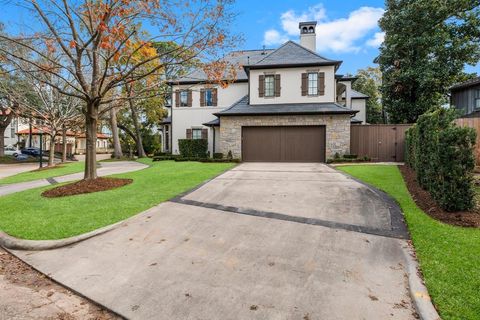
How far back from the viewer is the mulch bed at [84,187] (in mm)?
8461

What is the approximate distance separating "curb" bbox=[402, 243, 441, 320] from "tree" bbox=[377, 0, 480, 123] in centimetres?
2086

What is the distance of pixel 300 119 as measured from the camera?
17.2 m

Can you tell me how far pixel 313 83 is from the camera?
59.9ft

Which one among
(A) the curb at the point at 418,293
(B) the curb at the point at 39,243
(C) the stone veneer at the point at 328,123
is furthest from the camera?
(C) the stone veneer at the point at 328,123

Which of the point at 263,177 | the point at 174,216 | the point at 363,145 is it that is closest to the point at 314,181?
the point at 263,177

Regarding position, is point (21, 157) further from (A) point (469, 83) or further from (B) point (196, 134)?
(A) point (469, 83)

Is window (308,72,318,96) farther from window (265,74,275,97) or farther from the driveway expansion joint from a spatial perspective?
the driveway expansion joint

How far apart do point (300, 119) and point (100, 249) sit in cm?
1435

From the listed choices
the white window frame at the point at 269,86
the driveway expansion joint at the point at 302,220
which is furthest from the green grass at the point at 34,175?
the white window frame at the point at 269,86

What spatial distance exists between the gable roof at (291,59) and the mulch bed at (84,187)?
1188 cm

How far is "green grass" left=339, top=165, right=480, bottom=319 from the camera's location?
2.80m

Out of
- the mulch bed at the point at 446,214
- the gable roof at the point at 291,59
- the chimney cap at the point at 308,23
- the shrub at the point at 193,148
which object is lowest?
the mulch bed at the point at 446,214

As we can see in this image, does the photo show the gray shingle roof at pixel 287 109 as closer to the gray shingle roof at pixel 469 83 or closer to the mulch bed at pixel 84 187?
the gray shingle roof at pixel 469 83

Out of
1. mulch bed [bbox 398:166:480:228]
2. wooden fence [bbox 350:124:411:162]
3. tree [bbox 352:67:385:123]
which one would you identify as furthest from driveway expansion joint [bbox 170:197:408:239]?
tree [bbox 352:67:385:123]
